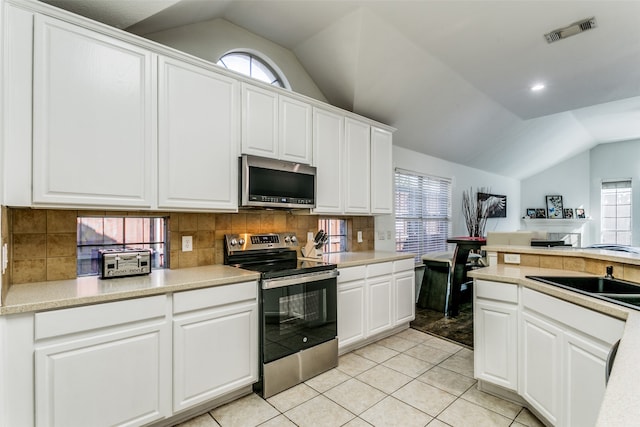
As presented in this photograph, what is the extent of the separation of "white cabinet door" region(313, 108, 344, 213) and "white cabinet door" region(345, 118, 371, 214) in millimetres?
93

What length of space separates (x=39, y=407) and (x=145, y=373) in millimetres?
444

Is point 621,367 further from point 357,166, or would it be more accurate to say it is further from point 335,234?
point 335,234

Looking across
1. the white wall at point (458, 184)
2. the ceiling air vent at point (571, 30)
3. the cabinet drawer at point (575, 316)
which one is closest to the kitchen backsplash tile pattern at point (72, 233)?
the white wall at point (458, 184)

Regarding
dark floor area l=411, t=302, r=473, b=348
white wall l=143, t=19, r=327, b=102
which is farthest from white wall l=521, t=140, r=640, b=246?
white wall l=143, t=19, r=327, b=102

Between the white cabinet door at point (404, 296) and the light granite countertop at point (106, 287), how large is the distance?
1791 mm

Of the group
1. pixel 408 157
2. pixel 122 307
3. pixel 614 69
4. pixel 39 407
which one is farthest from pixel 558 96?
pixel 39 407

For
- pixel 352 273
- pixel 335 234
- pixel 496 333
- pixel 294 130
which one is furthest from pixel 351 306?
pixel 294 130

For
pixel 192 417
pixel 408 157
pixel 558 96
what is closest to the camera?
pixel 192 417

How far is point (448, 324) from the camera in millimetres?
3869

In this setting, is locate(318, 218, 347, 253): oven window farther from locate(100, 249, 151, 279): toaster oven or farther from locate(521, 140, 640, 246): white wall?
locate(521, 140, 640, 246): white wall

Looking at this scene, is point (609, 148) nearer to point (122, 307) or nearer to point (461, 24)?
point (461, 24)

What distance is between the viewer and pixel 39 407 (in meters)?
1.50

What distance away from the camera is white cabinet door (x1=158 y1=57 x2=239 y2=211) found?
210 centimetres

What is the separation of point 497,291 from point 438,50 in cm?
234
